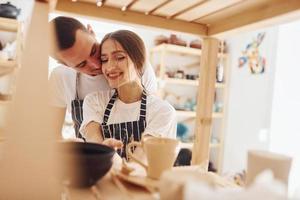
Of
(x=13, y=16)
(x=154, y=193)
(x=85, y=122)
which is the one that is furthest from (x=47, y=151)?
(x=13, y=16)

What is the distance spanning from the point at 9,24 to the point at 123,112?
167 centimetres

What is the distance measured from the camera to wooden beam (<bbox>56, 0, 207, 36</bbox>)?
97 cm

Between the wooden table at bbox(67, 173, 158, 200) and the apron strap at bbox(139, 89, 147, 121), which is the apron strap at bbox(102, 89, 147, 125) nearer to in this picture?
the apron strap at bbox(139, 89, 147, 121)

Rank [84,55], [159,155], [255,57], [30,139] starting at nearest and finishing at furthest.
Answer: [30,139]
[159,155]
[84,55]
[255,57]

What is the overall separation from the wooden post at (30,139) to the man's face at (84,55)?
1.31ft

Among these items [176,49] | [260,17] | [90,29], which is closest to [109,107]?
[90,29]

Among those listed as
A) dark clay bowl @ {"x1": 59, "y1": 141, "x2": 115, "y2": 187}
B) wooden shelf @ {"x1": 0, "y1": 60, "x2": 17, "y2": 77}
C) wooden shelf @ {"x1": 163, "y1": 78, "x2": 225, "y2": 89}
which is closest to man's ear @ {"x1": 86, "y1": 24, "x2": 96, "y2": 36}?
dark clay bowl @ {"x1": 59, "y1": 141, "x2": 115, "y2": 187}

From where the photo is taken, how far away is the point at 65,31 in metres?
0.96

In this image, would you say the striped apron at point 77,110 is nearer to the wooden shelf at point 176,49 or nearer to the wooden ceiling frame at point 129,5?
the wooden ceiling frame at point 129,5

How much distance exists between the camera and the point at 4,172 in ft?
1.84

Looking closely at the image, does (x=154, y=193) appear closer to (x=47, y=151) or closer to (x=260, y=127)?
(x=47, y=151)

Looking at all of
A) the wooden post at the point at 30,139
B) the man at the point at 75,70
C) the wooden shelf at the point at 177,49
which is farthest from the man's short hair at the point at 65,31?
the wooden shelf at the point at 177,49

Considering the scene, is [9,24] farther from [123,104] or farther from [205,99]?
[205,99]

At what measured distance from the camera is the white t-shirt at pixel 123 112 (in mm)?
1053
